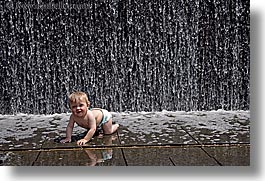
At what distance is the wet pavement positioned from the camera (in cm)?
193

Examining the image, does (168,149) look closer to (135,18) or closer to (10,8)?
(135,18)

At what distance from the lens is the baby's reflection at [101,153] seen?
6.37 ft

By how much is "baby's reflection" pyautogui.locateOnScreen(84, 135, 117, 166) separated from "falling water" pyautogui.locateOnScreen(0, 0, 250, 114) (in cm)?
12

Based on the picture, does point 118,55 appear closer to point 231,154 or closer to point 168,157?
point 168,157

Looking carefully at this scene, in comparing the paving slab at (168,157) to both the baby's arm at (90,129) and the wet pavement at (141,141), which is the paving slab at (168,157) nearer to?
the wet pavement at (141,141)

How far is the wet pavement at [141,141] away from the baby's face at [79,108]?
0.09 ft

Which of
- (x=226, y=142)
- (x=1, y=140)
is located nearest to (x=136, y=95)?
(x=226, y=142)

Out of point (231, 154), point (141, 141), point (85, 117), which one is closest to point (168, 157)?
point (141, 141)

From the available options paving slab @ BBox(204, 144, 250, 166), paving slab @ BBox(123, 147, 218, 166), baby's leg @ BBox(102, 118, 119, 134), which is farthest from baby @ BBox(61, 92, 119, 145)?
paving slab @ BBox(204, 144, 250, 166)

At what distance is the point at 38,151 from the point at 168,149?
46 cm

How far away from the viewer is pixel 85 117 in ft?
6.49

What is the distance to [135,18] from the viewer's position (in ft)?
6.48

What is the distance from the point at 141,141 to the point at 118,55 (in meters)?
0.32

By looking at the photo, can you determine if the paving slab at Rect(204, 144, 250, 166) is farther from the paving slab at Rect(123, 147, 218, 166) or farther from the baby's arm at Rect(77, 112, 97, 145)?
the baby's arm at Rect(77, 112, 97, 145)
